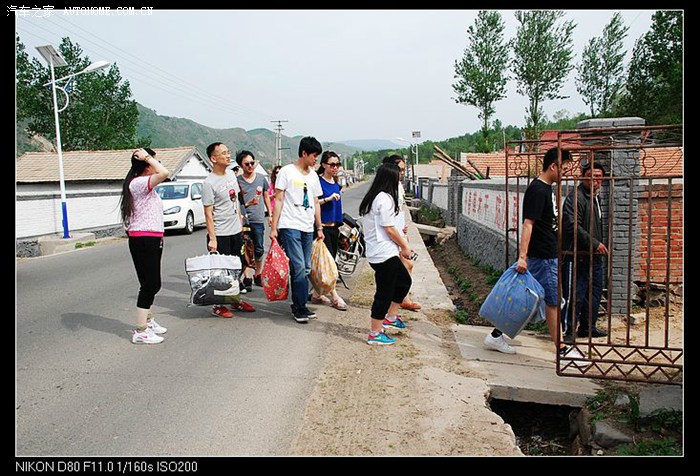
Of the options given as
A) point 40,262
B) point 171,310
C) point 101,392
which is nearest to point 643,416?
point 101,392

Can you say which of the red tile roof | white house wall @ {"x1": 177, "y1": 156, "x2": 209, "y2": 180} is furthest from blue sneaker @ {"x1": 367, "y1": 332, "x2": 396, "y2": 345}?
white house wall @ {"x1": 177, "y1": 156, "x2": 209, "y2": 180}

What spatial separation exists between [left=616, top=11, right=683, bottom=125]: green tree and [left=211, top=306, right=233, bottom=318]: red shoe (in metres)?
34.7

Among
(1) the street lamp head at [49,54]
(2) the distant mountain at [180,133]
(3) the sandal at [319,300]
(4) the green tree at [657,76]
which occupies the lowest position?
(3) the sandal at [319,300]

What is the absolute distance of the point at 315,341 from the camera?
5414mm

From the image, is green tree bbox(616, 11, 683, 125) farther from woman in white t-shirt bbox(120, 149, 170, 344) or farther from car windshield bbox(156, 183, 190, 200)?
woman in white t-shirt bbox(120, 149, 170, 344)

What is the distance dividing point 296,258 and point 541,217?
255 centimetres

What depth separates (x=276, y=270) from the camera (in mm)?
5848

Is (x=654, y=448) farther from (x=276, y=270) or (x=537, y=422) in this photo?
(x=276, y=270)

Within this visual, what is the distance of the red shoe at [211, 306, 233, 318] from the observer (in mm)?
6324

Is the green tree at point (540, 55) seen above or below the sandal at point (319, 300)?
above

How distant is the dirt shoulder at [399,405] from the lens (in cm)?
339

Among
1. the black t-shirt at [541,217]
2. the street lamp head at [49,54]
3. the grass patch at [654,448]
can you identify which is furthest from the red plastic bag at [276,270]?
the street lamp head at [49,54]

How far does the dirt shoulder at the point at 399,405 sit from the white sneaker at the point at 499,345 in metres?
0.38

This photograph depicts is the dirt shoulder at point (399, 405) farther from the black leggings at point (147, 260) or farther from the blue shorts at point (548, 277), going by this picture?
the black leggings at point (147, 260)
